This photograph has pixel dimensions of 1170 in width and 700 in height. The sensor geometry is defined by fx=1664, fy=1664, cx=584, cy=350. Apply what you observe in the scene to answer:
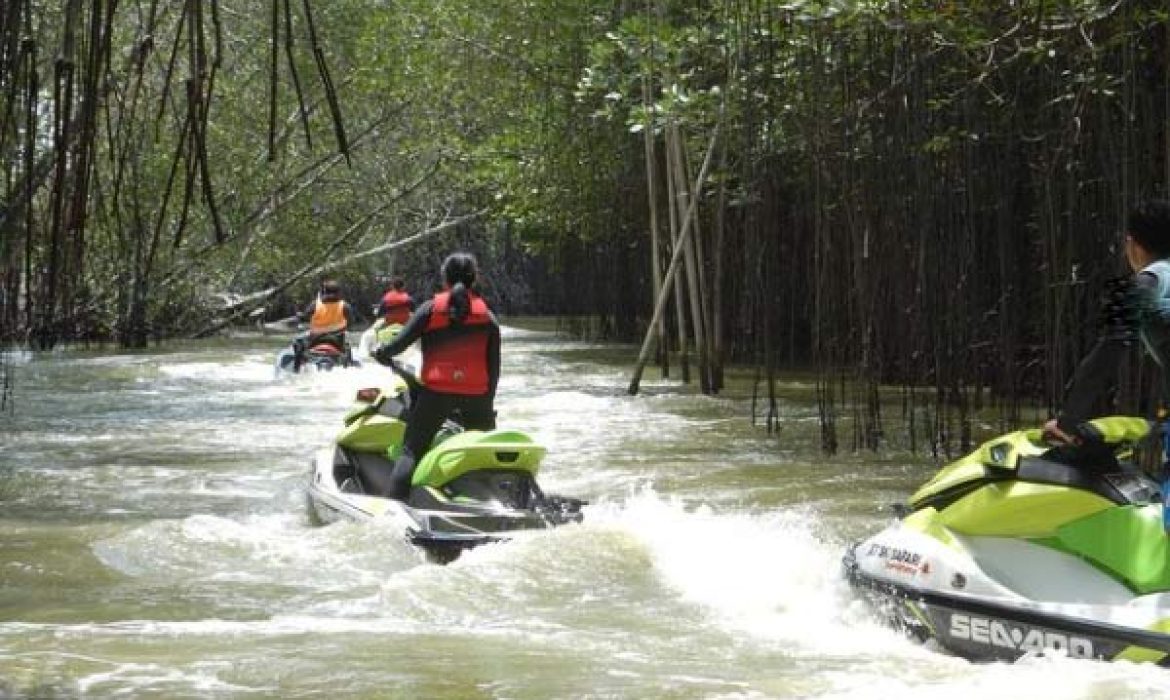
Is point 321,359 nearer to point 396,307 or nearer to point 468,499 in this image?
point 396,307

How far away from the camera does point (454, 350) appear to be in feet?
25.3

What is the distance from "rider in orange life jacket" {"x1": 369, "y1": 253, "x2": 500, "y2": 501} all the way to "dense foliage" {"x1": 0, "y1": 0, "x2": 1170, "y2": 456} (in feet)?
4.59

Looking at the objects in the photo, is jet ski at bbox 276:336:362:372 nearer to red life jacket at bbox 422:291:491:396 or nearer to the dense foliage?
the dense foliage

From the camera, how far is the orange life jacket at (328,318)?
18.0 meters

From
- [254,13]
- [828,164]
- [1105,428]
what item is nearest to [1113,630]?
[1105,428]

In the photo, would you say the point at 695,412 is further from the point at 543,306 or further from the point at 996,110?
the point at 543,306

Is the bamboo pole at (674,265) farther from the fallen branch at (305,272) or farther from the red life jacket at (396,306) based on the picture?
the fallen branch at (305,272)

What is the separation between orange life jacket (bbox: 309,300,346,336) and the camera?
17984mm

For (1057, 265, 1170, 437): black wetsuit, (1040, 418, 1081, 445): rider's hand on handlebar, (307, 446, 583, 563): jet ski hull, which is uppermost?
(1057, 265, 1170, 437): black wetsuit

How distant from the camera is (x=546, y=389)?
17766mm

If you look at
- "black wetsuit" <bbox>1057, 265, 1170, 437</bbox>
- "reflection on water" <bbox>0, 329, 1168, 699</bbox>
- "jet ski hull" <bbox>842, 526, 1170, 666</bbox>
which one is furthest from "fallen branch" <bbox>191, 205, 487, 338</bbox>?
"black wetsuit" <bbox>1057, 265, 1170, 437</bbox>

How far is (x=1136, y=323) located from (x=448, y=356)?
151 inches

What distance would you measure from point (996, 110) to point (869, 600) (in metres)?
6.61

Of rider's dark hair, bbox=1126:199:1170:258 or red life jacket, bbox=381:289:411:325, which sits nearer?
rider's dark hair, bbox=1126:199:1170:258
